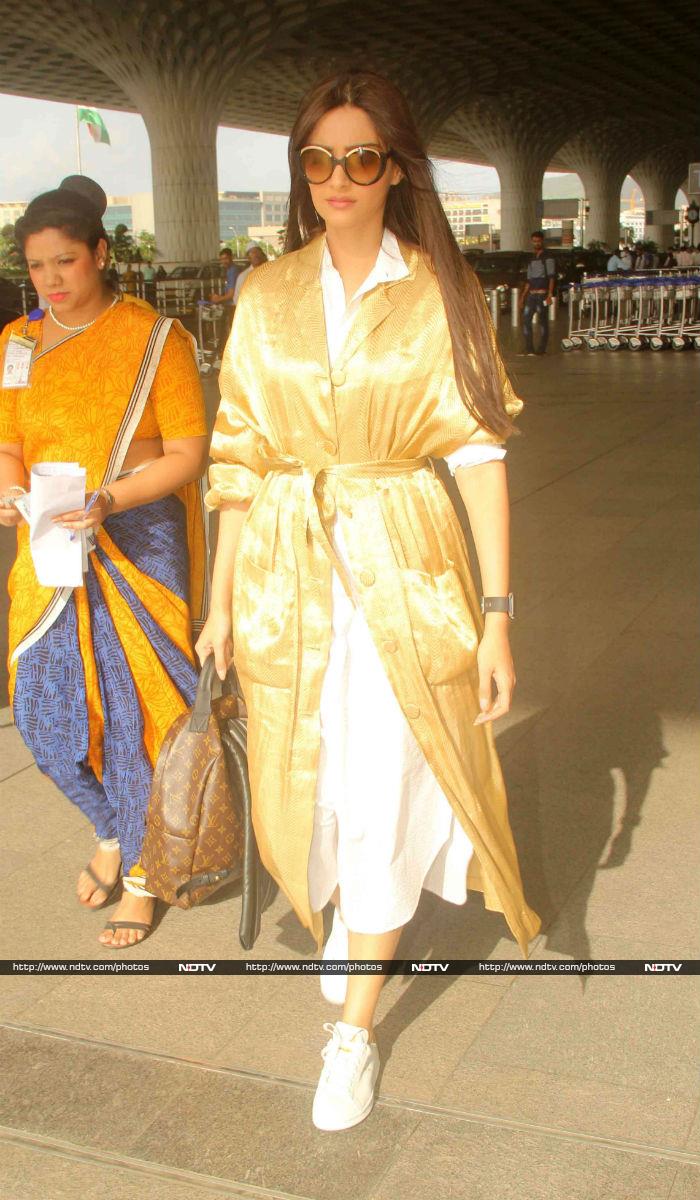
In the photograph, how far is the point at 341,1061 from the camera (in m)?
2.35

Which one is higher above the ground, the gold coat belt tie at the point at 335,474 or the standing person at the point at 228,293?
the gold coat belt tie at the point at 335,474

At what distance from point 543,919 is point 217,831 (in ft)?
2.83

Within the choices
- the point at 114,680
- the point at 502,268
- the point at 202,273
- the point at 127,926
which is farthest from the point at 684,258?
the point at 127,926

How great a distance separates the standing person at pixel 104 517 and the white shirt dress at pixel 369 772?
0.75 metres

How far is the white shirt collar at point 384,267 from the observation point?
2285mm

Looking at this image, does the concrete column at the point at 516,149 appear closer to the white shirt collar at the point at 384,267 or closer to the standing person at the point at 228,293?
the standing person at the point at 228,293

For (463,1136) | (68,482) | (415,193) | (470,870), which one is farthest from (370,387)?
(463,1136)

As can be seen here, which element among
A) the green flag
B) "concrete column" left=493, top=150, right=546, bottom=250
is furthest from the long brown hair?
"concrete column" left=493, top=150, right=546, bottom=250

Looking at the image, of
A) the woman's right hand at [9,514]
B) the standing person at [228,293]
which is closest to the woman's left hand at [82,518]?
the woman's right hand at [9,514]

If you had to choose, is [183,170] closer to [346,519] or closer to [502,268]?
[502,268]

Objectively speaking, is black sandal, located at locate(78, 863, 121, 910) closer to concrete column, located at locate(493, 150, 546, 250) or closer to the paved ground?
the paved ground

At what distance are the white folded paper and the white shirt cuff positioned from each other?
33.2 inches

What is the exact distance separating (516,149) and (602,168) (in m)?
17.0

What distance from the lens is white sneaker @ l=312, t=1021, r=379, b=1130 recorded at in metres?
2.31
